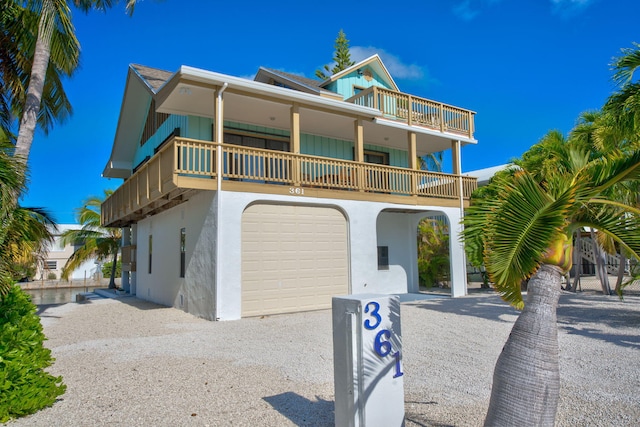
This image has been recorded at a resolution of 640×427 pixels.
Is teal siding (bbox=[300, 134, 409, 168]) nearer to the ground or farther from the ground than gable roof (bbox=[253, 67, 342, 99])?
nearer to the ground

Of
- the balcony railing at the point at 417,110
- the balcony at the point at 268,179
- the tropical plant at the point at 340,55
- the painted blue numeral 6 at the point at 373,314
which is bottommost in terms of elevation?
the painted blue numeral 6 at the point at 373,314

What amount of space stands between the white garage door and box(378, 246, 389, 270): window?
3822 mm

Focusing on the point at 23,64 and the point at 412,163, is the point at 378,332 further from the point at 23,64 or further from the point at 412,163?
the point at 23,64

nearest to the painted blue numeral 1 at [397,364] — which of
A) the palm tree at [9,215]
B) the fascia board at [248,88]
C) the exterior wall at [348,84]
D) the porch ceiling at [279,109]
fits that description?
the palm tree at [9,215]

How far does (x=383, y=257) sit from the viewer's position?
17.1 meters

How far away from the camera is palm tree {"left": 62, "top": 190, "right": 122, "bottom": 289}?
23.8 meters

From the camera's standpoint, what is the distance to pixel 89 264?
40.0m

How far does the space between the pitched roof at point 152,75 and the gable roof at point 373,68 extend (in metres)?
6.90

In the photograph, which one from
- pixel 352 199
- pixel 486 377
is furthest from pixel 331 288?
pixel 486 377

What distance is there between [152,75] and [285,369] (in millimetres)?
15220

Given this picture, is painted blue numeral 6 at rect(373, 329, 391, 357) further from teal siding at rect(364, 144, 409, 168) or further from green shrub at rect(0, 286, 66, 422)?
teal siding at rect(364, 144, 409, 168)

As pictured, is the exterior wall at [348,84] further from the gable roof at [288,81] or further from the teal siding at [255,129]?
the teal siding at [255,129]

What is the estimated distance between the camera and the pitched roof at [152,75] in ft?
53.5

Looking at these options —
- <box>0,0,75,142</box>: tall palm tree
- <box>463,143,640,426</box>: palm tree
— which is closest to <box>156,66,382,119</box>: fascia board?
<box>0,0,75,142</box>: tall palm tree
